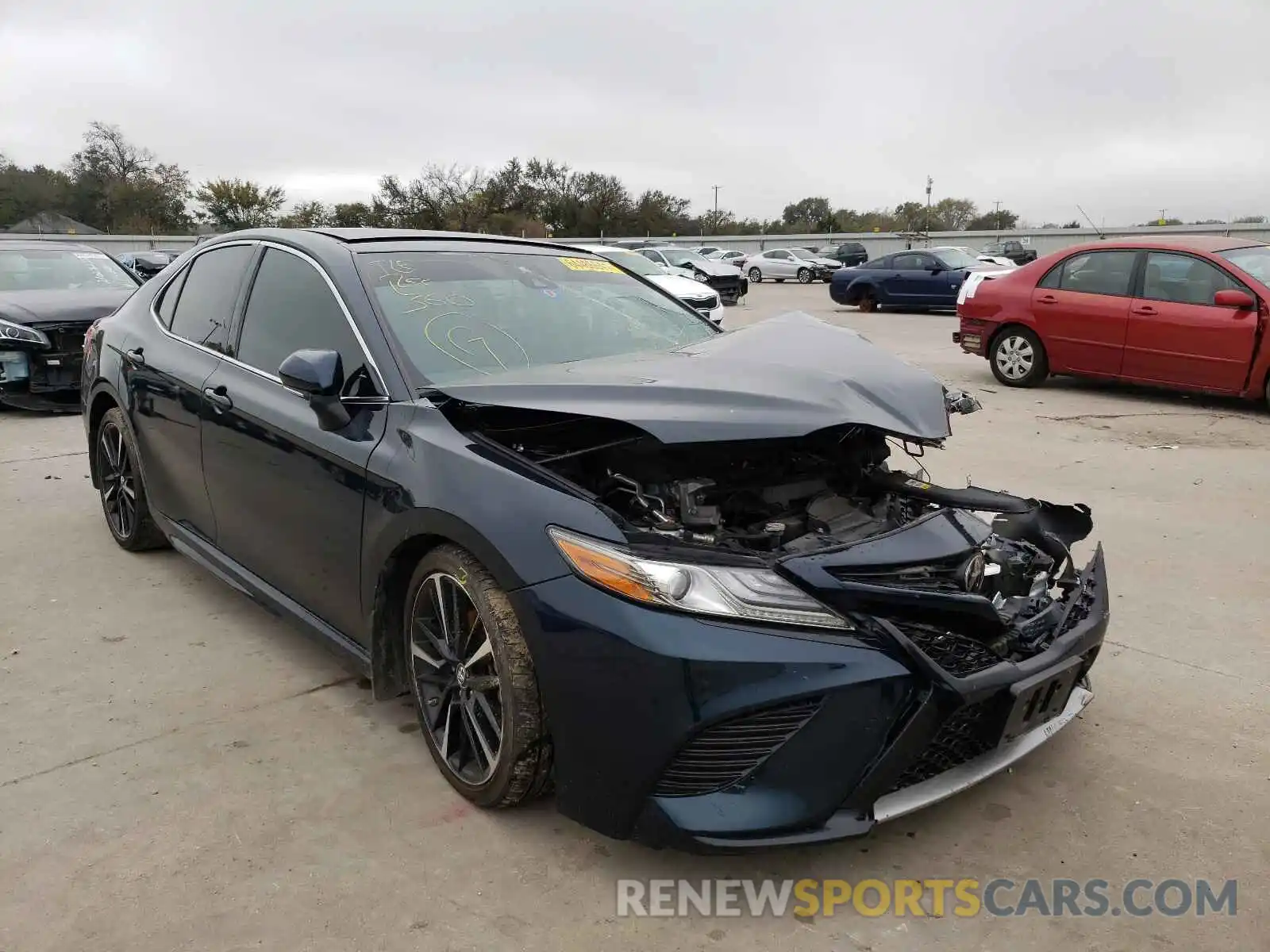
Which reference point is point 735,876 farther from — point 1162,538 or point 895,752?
point 1162,538

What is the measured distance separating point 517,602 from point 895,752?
3.13 feet

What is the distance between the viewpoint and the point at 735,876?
2316mm

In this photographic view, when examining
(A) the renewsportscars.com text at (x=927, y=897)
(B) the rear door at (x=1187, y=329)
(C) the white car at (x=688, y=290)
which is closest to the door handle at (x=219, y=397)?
(A) the renewsportscars.com text at (x=927, y=897)

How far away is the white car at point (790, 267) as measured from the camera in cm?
3362

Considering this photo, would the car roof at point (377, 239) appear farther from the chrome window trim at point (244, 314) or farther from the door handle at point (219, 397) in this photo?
the door handle at point (219, 397)

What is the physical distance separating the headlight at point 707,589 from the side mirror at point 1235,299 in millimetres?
7427

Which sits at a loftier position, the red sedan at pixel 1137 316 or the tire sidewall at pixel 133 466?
the red sedan at pixel 1137 316

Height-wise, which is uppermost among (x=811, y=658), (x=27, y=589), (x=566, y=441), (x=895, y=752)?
(x=566, y=441)

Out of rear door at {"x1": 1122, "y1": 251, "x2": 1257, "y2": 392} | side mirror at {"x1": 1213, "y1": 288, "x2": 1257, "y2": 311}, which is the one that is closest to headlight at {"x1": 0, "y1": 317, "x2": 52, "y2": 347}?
rear door at {"x1": 1122, "y1": 251, "x2": 1257, "y2": 392}

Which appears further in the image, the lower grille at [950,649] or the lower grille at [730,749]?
the lower grille at [950,649]

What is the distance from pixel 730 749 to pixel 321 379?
163 cm

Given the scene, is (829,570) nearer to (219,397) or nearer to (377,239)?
(377,239)

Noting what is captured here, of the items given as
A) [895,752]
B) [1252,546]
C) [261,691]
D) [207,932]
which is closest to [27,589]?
[261,691]

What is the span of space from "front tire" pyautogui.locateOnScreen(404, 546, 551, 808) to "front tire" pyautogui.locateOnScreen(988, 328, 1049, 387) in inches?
324
